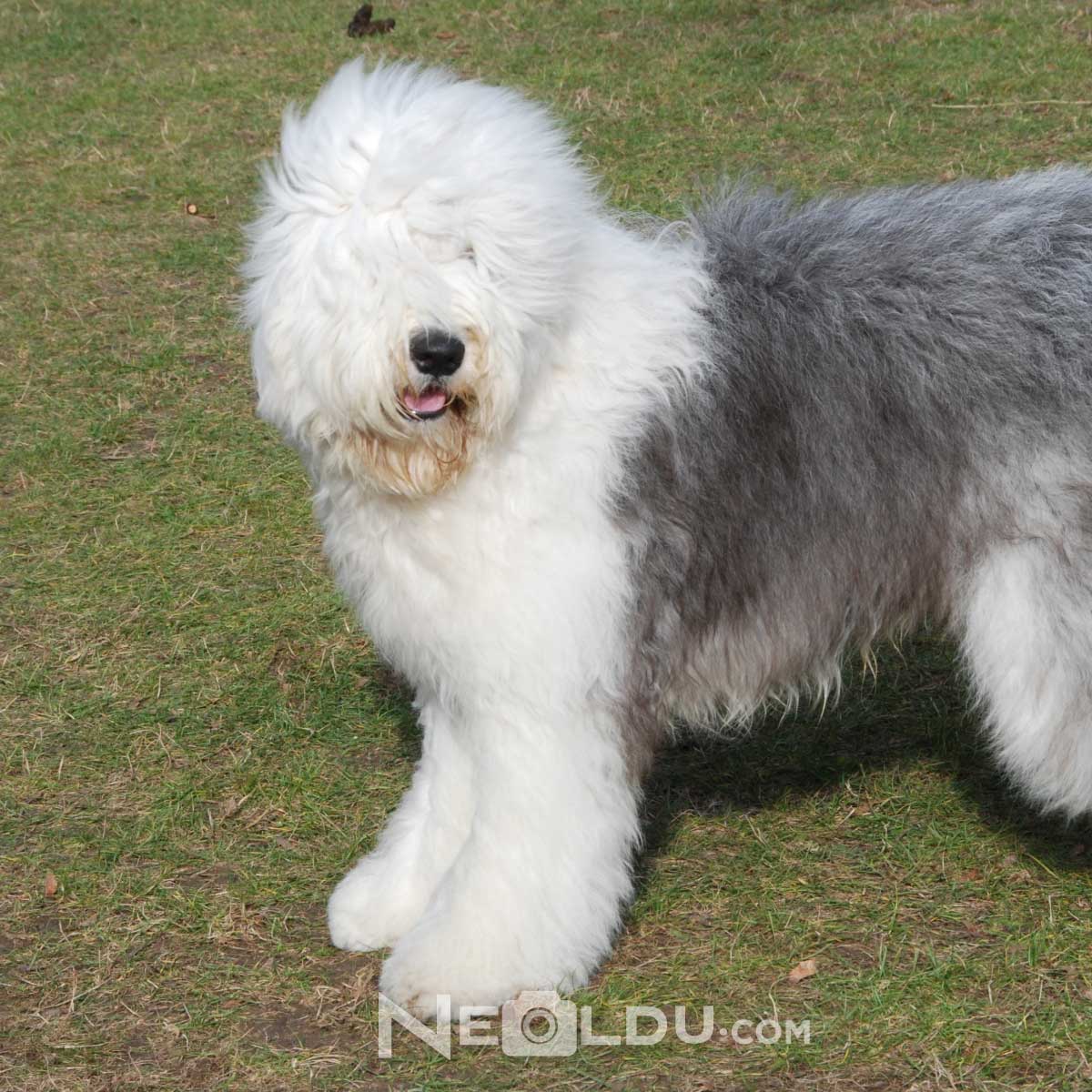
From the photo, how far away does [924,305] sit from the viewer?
3.03m

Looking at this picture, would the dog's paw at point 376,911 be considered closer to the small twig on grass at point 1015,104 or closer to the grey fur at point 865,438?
the grey fur at point 865,438

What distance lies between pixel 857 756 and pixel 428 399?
1.89 m

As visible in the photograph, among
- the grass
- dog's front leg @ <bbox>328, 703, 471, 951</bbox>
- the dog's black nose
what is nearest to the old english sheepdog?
the dog's black nose

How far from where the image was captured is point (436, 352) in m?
2.67

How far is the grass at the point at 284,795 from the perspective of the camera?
3148mm

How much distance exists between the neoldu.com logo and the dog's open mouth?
1247 millimetres

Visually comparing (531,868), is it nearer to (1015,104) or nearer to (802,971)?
(802,971)

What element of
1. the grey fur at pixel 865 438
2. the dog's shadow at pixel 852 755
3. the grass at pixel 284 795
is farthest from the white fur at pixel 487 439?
the dog's shadow at pixel 852 755

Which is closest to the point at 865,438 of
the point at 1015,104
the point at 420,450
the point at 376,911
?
the point at 420,450

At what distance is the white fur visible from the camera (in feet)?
8.88

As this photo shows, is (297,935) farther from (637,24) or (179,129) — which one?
(637,24)

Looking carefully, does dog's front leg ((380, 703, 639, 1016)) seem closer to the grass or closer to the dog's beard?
the grass

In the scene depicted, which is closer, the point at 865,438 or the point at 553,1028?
the point at 865,438

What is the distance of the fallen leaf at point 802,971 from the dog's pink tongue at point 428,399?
1.49 meters
